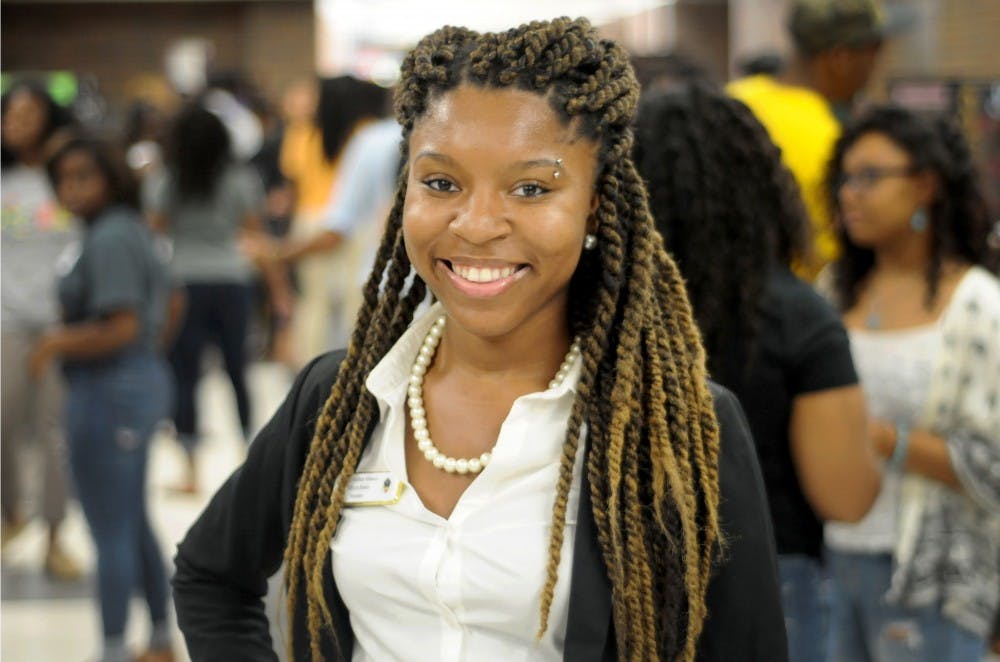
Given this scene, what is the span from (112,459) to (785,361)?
2429 millimetres

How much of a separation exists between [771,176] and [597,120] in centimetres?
81

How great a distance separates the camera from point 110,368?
4012 millimetres

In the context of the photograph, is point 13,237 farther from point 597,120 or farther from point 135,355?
point 597,120

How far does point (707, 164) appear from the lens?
2.22 meters

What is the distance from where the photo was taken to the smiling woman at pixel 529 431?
4.94 feet

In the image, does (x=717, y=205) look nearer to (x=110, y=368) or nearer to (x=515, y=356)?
(x=515, y=356)

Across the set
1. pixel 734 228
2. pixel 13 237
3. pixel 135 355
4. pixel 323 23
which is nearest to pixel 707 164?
pixel 734 228

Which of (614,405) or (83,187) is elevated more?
(83,187)

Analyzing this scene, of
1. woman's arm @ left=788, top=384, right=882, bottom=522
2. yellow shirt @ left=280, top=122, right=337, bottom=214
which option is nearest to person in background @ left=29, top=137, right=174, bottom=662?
yellow shirt @ left=280, top=122, right=337, bottom=214

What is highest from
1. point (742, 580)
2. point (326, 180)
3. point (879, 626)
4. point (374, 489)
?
point (326, 180)

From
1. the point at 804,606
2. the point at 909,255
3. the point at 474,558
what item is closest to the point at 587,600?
the point at 474,558

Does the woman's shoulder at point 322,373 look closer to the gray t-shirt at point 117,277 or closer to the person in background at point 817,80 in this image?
the person in background at point 817,80

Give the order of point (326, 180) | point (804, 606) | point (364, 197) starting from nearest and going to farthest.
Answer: point (804, 606) → point (364, 197) → point (326, 180)

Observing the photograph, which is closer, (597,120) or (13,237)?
(597,120)
